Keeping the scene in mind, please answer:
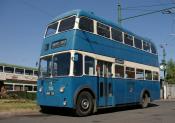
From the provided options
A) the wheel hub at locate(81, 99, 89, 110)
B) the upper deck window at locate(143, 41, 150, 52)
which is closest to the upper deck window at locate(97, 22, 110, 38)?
the wheel hub at locate(81, 99, 89, 110)

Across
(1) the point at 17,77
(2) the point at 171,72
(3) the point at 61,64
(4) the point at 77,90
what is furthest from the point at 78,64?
(2) the point at 171,72

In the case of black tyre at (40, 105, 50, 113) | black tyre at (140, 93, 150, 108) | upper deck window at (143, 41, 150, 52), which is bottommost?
black tyre at (40, 105, 50, 113)

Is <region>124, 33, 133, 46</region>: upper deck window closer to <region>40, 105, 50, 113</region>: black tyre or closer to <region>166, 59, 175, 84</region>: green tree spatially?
<region>40, 105, 50, 113</region>: black tyre

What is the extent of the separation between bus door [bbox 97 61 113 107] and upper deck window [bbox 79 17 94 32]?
5.55 feet

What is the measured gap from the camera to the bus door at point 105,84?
1664 cm

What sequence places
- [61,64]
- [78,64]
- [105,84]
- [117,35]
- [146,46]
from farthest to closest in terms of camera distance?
[146,46] < [117,35] < [105,84] < [61,64] < [78,64]

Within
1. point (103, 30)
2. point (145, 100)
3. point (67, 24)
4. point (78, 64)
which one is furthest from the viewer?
point (145, 100)

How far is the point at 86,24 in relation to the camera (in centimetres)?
1602

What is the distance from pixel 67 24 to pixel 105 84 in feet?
11.7

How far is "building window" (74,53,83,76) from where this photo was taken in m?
15.0

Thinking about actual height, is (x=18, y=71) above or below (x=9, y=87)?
above

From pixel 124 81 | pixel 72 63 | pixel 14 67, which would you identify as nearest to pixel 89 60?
pixel 72 63

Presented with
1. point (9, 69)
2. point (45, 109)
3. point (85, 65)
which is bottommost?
point (45, 109)

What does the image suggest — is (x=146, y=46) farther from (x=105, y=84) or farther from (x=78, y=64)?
(x=78, y=64)
